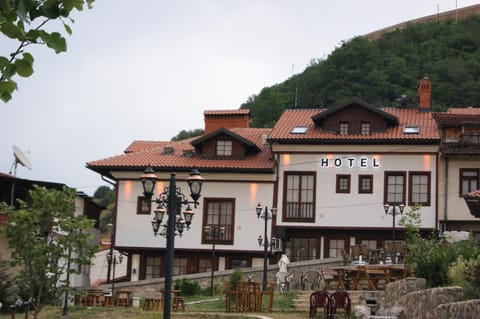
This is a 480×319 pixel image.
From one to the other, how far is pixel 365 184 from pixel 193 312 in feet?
50.2

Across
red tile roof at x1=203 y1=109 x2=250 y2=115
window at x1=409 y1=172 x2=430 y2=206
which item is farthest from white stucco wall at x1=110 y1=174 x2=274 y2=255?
window at x1=409 y1=172 x2=430 y2=206

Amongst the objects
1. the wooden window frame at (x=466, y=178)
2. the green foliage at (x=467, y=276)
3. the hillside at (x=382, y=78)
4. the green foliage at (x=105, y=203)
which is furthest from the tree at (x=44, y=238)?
the green foliage at (x=105, y=203)

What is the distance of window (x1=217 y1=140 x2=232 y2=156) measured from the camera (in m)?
37.4

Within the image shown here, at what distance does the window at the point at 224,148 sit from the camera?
3744 cm

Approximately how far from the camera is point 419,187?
3488 centimetres

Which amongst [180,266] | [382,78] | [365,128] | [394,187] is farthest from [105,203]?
[394,187]

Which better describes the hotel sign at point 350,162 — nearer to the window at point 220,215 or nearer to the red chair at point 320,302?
the window at point 220,215

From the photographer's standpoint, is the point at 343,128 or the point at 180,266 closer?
the point at 343,128

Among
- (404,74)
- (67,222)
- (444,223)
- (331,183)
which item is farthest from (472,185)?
(404,74)

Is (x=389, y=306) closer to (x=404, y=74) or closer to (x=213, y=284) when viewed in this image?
(x=213, y=284)

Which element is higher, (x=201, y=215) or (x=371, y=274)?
(x=201, y=215)

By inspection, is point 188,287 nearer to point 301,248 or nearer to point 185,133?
point 301,248

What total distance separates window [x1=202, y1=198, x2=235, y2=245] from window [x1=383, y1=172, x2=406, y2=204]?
663 cm

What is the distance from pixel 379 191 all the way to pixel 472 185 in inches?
151
